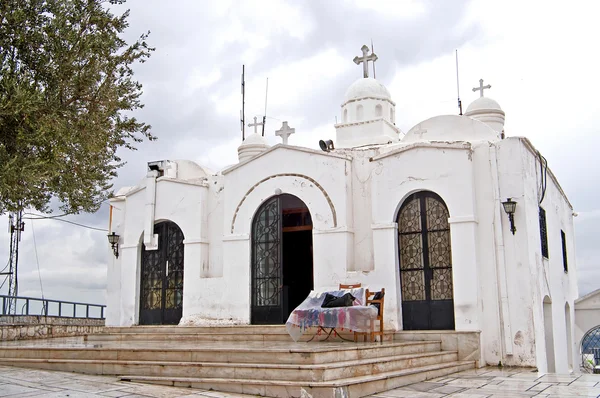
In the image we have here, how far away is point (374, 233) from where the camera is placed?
13.1 meters

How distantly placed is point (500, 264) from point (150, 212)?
8738 millimetres

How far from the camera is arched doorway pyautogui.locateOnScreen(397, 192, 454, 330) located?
1255cm

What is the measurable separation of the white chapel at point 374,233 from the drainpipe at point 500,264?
2cm

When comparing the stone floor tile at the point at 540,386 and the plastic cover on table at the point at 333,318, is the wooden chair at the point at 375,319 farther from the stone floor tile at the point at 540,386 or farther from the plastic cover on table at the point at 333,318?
the stone floor tile at the point at 540,386

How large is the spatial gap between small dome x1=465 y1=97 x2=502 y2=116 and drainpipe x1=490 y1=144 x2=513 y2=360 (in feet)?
12.0

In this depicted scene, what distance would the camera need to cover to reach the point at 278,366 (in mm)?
7957

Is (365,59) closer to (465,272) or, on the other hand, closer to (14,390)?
(465,272)

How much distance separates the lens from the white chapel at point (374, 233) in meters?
12.2

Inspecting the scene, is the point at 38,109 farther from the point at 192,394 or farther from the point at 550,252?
the point at 550,252

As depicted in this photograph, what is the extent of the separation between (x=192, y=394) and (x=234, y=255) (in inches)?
282

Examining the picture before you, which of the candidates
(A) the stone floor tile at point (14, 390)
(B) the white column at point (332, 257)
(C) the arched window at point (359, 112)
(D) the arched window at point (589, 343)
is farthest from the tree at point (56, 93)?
(D) the arched window at point (589, 343)

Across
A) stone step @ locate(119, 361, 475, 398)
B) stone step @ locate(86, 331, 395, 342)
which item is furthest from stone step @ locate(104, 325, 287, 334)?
stone step @ locate(119, 361, 475, 398)

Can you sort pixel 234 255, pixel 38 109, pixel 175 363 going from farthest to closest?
pixel 234 255 → pixel 175 363 → pixel 38 109

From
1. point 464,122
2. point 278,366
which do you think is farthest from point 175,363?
point 464,122
